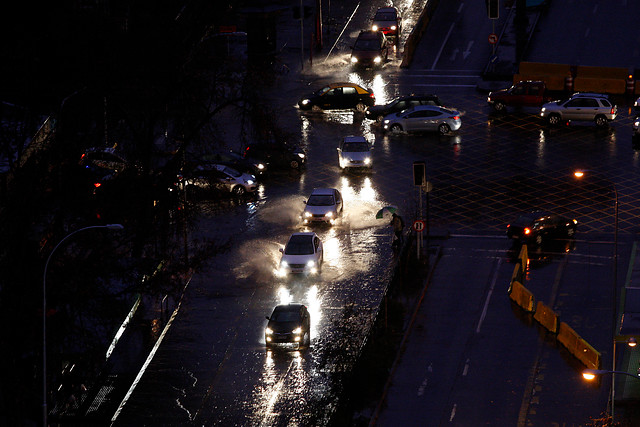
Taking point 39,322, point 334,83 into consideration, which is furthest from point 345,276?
point 334,83

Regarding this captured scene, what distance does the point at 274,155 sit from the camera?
60.6 m

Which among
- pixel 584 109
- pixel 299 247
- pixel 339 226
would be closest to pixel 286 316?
pixel 299 247

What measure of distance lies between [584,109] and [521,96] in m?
3.93

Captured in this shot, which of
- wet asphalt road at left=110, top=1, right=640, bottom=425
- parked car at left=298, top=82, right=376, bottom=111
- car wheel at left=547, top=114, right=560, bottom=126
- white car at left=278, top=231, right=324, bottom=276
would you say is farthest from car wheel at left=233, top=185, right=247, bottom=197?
car wheel at left=547, top=114, right=560, bottom=126

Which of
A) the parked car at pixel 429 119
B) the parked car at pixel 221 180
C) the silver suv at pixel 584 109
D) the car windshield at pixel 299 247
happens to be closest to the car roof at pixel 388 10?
the parked car at pixel 429 119

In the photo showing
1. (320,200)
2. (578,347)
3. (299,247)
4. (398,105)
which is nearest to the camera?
(578,347)

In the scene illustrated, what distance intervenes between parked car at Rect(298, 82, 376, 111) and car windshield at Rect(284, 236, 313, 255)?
1883 cm

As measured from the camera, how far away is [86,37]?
69.3 m

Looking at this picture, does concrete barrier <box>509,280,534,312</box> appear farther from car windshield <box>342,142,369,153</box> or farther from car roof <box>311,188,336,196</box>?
car windshield <box>342,142,369,153</box>

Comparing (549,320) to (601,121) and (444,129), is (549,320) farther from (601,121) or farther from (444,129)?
(601,121)

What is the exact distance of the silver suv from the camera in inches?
2509

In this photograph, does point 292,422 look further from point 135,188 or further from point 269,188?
point 269,188

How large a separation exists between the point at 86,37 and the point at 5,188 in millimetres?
31429

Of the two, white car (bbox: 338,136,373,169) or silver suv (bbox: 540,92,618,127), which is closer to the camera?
white car (bbox: 338,136,373,169)
